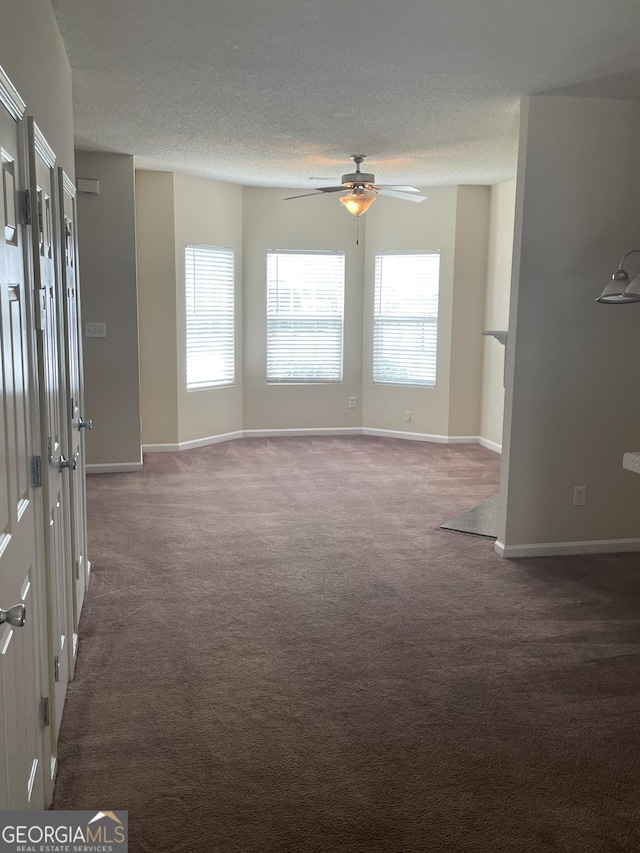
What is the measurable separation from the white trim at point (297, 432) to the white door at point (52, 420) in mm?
5451

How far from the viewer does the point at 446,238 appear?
823cm

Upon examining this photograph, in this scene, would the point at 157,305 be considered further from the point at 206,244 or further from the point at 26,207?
the point at 26,207

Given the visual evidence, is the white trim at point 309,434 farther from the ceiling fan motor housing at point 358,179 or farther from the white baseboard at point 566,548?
the ceiling fan motor housing at point 358,179

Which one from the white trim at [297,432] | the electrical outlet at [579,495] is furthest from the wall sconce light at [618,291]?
the white trim at [297,432]

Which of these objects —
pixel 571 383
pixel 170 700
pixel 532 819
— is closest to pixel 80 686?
pixel 170 700

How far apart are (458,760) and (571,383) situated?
8.88 feet

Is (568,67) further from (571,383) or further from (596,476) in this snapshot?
(596,476)

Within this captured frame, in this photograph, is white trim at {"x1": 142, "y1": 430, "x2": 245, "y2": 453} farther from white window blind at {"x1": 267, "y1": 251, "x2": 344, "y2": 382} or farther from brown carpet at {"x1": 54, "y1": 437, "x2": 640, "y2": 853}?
brown carpet at {"x1": 54, "y1": 437, "x2": 640, "y2": 853}

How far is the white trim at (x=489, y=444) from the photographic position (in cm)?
809

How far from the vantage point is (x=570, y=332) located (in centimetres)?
468

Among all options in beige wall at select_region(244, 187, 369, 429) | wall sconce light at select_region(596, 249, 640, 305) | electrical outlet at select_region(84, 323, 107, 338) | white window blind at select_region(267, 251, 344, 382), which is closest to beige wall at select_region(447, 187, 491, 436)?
beige wall at select_region(244, 187, 369, 429)

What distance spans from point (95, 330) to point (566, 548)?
4355mm

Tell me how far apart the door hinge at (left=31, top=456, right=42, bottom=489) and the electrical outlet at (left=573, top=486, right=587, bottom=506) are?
3549 millimetres

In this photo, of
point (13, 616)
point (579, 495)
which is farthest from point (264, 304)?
point (13, 616)
